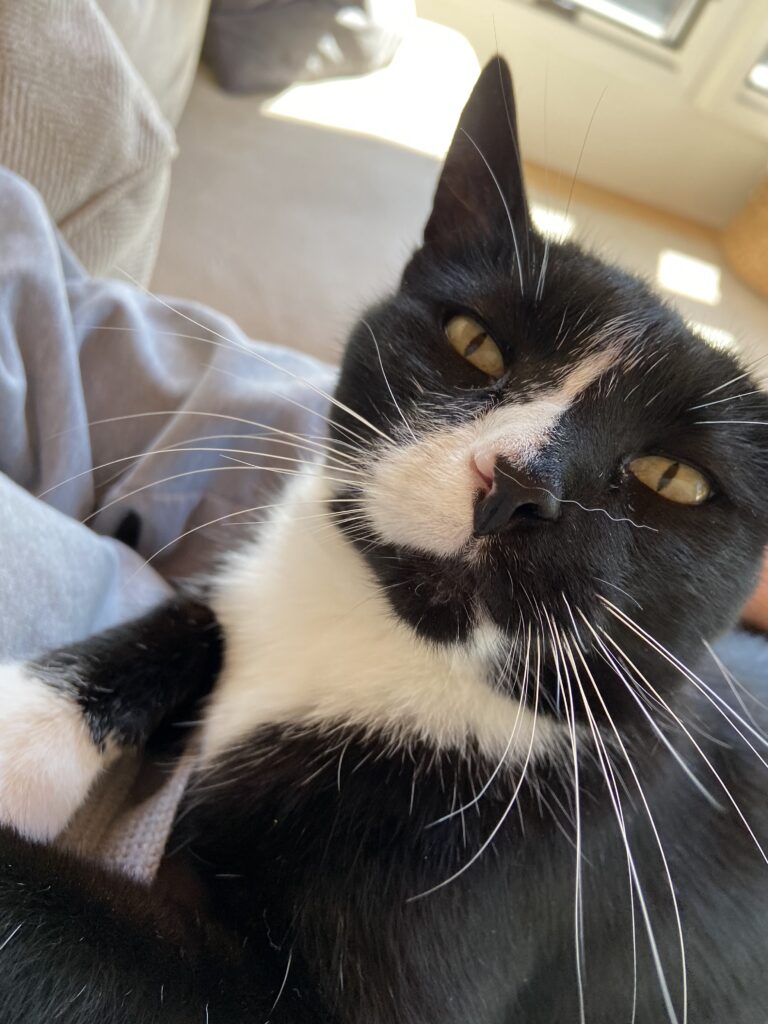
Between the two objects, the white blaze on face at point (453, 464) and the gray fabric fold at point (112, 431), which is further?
the gray fabric fold at point (112, 431)

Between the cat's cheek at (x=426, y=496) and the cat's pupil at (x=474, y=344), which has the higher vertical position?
the cat's pupil at (x=474, y=344)

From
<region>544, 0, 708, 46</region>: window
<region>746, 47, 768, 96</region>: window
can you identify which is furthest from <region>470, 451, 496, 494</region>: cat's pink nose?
<region>746, 47, 768, 96</region>: window

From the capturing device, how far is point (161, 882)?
69cm

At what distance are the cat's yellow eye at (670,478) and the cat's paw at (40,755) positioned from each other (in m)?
0.57

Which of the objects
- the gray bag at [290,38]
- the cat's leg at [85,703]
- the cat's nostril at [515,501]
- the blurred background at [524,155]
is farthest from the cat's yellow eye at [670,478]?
the gray bag at [290,38]

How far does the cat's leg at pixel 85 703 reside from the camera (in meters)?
0.70

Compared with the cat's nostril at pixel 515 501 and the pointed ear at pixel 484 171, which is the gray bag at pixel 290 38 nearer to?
the pointed ear at pixel 484 171

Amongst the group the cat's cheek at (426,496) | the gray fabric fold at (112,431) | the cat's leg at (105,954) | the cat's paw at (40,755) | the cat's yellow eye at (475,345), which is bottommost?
the cat's paw at (40,755)

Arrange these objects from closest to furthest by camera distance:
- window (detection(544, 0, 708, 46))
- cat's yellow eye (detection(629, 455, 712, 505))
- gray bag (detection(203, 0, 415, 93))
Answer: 1. cat's yellow eye (detection(629, 455, 712, 505))
2. gray bag (detection(203, 0, 415, 93))
3. window (detection(544, 0, 708, 46))

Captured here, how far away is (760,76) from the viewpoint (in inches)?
113

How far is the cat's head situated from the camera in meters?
0.61

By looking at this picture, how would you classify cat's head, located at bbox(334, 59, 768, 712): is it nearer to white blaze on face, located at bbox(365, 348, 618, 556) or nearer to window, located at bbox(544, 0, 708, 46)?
white blaze on face, located at bbox(365, 348, 618, 556)

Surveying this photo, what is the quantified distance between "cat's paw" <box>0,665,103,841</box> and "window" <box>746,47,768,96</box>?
3.16m

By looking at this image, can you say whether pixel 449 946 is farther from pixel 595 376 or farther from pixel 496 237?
pixel 496 237
